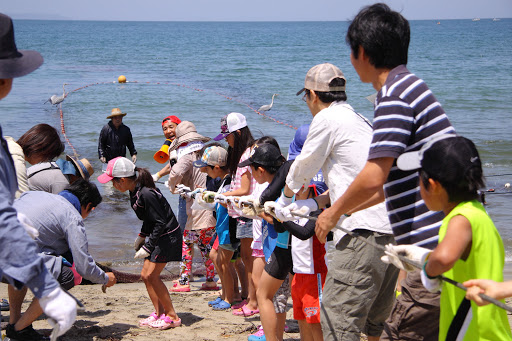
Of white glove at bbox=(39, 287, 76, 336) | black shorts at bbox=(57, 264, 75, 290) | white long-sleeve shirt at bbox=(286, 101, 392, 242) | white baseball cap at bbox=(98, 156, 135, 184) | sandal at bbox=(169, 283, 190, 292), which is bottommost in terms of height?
sandal at bbox=(169, 283, 190, 292)

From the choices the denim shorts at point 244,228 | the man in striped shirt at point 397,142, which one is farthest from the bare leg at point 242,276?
the man in striped shirt at point 397,142

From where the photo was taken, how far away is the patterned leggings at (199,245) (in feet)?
21.7

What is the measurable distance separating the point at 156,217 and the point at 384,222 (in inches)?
98.2

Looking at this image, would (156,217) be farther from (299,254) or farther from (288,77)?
(288,77)

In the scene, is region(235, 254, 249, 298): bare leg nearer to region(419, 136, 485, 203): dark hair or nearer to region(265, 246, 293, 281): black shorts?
region(265, 246, 293, 281): black shorts

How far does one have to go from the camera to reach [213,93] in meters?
26.1

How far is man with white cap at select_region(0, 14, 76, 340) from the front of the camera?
232 cm

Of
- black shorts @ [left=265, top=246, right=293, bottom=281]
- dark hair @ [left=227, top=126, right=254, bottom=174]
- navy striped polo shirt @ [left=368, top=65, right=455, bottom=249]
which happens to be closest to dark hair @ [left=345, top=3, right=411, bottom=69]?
navy striped polo shirt @ [left=368, top=65, right=455, bottom=249]

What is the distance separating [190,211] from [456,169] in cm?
449

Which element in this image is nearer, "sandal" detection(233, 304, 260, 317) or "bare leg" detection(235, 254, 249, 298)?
"sandal" detection(233, 304, 260, 317)

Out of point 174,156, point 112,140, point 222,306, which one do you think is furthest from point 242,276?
point 112,140

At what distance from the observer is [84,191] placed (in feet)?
15.8

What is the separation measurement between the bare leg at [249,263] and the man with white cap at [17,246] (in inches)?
132

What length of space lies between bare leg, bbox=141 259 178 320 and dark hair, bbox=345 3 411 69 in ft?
9.87
